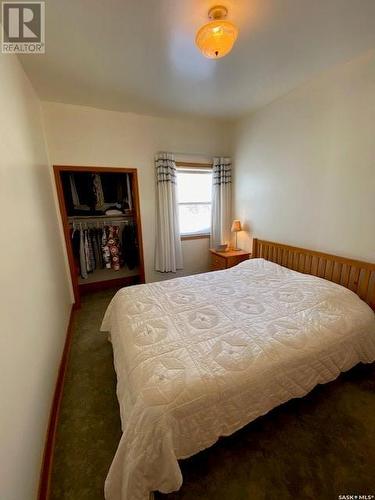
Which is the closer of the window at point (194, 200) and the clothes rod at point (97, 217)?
the clothes rod at point (97, 217)

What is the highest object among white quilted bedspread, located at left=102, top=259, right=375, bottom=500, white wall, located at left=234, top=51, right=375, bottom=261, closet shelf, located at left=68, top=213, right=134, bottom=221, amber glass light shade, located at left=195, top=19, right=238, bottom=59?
amber glass light shade, located at left=195, top=19, right=238, bottom=59

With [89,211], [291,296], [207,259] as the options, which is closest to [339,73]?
[291,296]

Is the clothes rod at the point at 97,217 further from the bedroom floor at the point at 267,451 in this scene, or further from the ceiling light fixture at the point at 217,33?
the ceiling light fixture at the point at 217,33

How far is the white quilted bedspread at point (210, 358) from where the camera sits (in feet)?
3.22

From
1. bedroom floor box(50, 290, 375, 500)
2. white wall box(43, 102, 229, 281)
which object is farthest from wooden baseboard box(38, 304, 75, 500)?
white wall box(43, 102, 229, 281)

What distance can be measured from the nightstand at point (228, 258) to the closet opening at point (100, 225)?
120 centimetres

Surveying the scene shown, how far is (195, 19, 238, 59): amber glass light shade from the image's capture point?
131 centimetres

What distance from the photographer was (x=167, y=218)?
130 inches

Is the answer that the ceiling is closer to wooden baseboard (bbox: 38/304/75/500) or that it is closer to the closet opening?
the closet opening

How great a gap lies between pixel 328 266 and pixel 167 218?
2195mm

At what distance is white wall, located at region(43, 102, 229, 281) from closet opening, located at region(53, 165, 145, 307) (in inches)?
6.1

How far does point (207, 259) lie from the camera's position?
12.8 feet

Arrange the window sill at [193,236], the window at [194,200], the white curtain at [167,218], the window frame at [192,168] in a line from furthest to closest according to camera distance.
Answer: the window sill at [193,236]
the window at [194,200]
the window frame at [192,168]
the white curtain at [167,218]
